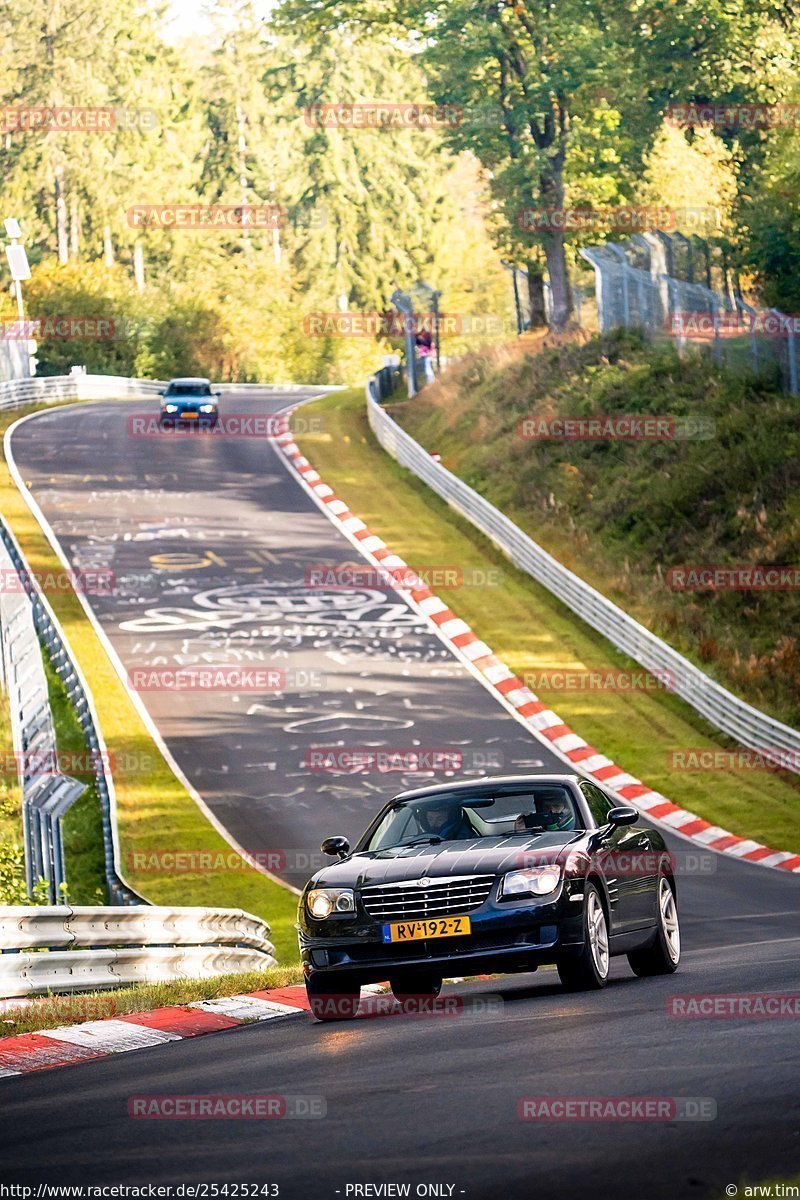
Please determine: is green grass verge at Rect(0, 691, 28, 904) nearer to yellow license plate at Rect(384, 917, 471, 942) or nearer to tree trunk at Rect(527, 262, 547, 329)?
yellow license plate at Rect(384, 917, 471, 942)

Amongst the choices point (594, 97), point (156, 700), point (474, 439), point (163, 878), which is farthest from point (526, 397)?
point (163, 878)

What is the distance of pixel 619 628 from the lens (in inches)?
1271

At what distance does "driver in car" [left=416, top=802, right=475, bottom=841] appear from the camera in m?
11.6

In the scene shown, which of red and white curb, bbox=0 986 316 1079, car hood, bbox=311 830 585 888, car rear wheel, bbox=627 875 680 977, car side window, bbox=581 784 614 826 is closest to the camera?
red and white curb, bbox=0 986 316 1079

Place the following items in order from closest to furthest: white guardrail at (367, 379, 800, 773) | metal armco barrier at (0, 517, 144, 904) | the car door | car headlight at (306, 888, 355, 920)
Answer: car headlight at (306, 888, 355, 920) → the car door → metal armco barrier at (0, 517, 144, 904) → white guardrail at (367, 379, 800, 773)

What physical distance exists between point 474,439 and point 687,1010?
38793mm

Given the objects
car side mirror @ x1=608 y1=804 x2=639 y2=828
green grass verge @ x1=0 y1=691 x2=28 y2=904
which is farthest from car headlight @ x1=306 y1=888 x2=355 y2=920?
green grass verge @ x1=0 y1=691 x2=28 y2=904

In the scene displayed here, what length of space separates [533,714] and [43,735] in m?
10.9

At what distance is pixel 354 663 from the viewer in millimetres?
31594

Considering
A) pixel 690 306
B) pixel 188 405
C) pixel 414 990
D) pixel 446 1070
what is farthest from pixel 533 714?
pixel 188 405

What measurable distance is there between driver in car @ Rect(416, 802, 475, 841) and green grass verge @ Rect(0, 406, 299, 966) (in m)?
7.64

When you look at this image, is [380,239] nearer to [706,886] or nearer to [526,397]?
[526,397]

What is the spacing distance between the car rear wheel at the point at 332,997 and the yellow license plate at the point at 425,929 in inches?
19.3

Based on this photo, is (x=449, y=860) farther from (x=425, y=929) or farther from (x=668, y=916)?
(x=668, y=916)
